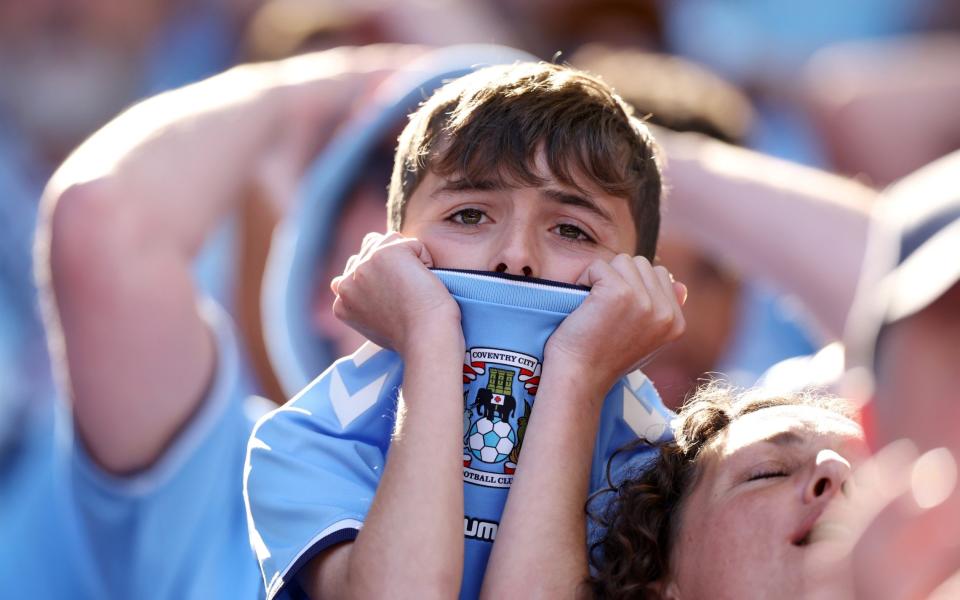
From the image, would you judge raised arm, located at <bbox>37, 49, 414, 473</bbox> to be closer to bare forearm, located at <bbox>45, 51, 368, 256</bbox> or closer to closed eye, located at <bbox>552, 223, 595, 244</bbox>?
bare forearm, located at <bbox>45, 51, 368, 256</bbox>

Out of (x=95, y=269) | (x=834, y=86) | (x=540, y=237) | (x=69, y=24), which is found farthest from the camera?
(x=69, y=24)

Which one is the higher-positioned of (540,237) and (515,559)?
(540,237)

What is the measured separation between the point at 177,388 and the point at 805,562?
3.34ft

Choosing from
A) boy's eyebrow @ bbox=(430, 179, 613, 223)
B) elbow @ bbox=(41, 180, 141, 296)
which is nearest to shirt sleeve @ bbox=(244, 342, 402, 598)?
boy's eyebrow @ bbox=(430, 179, 613, 223)

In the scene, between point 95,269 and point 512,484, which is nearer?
point 512,484

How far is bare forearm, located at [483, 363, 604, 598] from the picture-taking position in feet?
3.79

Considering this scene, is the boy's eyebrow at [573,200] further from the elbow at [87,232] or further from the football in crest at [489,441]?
the elbow at [87,232]

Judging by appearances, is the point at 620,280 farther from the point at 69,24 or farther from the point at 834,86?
the point at 69,24

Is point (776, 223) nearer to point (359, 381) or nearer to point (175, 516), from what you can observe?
point (359, 381)

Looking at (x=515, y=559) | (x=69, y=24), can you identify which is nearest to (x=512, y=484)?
(x=515, y=559)

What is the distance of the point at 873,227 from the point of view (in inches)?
83.0

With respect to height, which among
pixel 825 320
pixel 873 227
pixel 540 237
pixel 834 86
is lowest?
pixel 540 237

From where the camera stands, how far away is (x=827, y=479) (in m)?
1.14

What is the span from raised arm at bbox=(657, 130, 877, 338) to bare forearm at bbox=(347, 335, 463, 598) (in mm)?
1034
